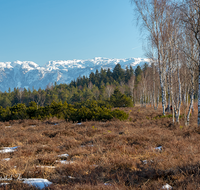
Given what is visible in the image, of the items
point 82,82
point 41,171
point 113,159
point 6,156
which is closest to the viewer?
point 41,171

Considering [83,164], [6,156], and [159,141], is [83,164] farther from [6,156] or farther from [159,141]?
[159,141]

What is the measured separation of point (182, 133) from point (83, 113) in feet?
24.1

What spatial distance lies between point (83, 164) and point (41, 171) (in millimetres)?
882

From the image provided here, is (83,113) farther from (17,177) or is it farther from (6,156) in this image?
(17,177)

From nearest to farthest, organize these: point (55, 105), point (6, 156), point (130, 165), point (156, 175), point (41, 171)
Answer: point (156, 175) → point (41, 171) → point (130, 165) → point (6, 156) → point (55, 105)

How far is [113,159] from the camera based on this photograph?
3.88 m

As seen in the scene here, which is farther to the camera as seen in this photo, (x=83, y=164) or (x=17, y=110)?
(x=17, y=110)

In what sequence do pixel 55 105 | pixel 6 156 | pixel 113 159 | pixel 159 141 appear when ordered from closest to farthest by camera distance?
pixel 113 159
pixel 6 156
pixel 159 141
pixel 55 105

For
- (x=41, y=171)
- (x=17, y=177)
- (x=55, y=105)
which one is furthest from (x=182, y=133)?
(x=55, y=105)

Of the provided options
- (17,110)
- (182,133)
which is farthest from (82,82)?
(182,133)

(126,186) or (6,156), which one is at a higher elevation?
(126,186)

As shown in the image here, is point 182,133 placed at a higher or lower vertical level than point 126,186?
lower

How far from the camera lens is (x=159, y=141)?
5.82 metres

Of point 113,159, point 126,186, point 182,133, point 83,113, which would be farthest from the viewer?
point 83,113
